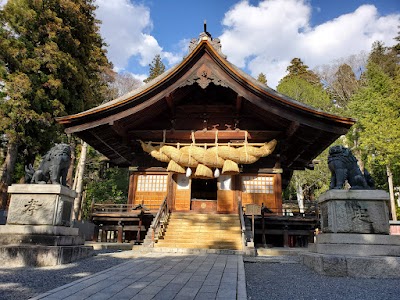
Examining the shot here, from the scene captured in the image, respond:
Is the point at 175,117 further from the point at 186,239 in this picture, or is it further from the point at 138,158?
the point at 186,239

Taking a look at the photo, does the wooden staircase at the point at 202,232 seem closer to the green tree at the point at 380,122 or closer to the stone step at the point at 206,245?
the stone step at the point at 206,245

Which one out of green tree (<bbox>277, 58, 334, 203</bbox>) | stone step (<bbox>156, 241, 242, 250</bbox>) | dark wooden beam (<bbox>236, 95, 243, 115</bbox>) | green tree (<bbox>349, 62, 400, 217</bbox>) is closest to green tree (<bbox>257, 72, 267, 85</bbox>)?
green tree (<bbox>277, 58, 334, 203</bbox>)

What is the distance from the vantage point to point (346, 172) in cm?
654

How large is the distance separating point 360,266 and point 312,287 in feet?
4.76

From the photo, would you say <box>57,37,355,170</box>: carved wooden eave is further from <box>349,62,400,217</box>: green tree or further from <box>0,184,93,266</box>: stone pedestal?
<box>349,62,400,217</box>: green tree

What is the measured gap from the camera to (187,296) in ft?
11.5

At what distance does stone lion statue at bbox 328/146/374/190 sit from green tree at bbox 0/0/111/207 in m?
13.6

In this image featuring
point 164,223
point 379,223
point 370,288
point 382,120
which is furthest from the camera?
point 382,120

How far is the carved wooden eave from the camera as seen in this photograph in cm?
1081

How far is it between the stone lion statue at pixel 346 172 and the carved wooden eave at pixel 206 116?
12.3 feet

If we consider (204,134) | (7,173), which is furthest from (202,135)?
(7,173)

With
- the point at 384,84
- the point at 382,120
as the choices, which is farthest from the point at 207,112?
the point at 384,84

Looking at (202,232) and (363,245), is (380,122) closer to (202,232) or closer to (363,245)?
(202,232)

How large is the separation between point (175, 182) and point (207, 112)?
3.44 meters
